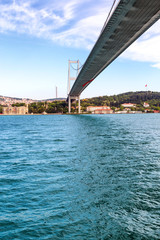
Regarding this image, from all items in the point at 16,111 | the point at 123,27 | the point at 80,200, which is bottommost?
the point at 80,200

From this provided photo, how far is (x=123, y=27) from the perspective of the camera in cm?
2291

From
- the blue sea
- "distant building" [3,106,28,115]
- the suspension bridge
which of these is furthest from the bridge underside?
"distant building" [3,106,28,115]

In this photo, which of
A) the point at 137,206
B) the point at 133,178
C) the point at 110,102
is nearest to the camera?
the point at 137,206

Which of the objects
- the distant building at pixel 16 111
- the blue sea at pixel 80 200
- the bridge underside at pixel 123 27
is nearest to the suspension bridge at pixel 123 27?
the bridge underside at pixel 123 27

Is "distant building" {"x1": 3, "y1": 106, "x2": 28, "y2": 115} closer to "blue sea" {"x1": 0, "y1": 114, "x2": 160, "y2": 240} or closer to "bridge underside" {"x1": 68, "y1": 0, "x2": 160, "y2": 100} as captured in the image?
"bridge underside" {"x1": 68, "y1": 0, "x2": 160, "y2": 100}

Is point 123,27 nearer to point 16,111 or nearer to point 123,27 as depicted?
point 123,27

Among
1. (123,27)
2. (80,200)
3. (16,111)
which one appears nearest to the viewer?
(80,200)

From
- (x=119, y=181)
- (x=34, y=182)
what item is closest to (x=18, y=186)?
(x=34, y=182)

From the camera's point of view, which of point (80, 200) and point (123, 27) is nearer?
point (80, 200)

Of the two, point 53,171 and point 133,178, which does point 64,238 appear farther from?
point 53,171

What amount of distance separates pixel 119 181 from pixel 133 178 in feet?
1.93

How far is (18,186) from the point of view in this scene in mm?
6871

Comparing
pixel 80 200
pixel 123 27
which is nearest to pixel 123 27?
pixel 123 27

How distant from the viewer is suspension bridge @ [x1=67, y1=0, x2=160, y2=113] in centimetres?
1812
